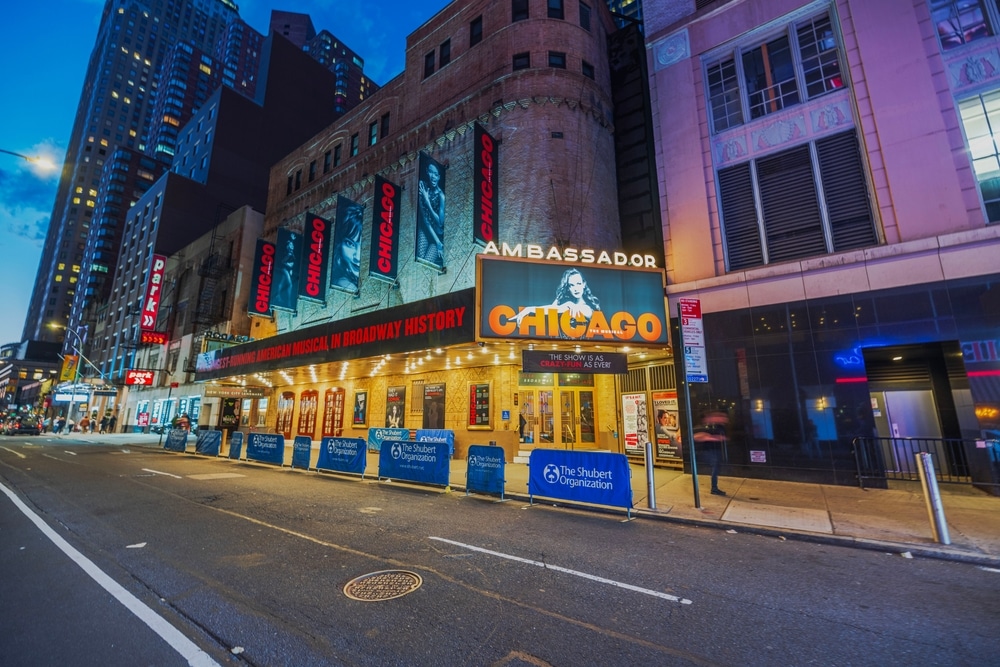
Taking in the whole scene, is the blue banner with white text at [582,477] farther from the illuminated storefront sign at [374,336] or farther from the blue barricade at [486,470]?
the illuminated storefront sign at [374,336]

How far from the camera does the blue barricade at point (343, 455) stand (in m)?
13.3

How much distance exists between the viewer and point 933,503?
6.37m

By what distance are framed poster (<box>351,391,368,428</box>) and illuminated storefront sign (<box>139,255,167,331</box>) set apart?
105 ft

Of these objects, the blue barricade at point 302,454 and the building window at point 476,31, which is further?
the building window at point 476,31

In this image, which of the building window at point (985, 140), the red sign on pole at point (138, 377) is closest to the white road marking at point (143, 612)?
the building window at point (985, 140)

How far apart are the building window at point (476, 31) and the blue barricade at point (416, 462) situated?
70.7ft

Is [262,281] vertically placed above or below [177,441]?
above

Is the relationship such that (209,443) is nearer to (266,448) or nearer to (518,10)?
(266,448)

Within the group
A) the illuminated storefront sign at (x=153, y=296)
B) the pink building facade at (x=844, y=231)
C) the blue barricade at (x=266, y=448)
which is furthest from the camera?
the illuminated storefront sign at (x=153, y=296)

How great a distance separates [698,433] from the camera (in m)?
12.6

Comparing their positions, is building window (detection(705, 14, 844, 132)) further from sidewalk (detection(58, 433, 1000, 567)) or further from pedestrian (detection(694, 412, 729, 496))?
sidewalk (detection(58, 433, 1000, 567))

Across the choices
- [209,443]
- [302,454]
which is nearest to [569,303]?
[302,454]

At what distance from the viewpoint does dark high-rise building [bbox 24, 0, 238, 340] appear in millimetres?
120125

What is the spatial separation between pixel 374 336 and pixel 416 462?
662cm
